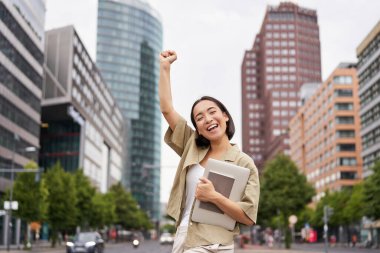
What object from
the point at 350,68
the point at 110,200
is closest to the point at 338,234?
the point at 350,68

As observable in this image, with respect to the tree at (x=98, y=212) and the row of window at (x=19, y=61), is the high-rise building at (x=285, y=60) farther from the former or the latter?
the row of window at (x=19, y=61)

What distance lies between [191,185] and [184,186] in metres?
0.04

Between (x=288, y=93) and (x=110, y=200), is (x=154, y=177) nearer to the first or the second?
(x=288, y=93)

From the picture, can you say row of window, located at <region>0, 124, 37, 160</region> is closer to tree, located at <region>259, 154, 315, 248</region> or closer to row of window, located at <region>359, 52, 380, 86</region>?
tree, located at <region>259, 154, 315, 248</region>

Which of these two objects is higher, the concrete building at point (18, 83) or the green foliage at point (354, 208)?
the concrete building at point (18, 83)

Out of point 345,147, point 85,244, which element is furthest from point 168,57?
point 345,147

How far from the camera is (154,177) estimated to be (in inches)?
7761

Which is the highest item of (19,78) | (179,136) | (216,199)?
(19,78)

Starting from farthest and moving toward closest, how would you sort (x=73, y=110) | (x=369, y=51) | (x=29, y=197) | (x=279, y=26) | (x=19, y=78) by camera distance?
(x=279, y=26) → (x=369, y=51) → (x=73, y=110) → (x=19, y=78) → (x=29, y=197)

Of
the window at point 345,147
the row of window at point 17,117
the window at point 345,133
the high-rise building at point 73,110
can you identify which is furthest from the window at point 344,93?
the row of window at point 17,117

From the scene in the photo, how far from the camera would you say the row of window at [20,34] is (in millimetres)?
58062

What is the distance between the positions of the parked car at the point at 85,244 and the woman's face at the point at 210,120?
28189 mm

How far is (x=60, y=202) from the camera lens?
55531 millimetres

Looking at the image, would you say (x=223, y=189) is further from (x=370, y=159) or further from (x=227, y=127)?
(x=370, y=159)
